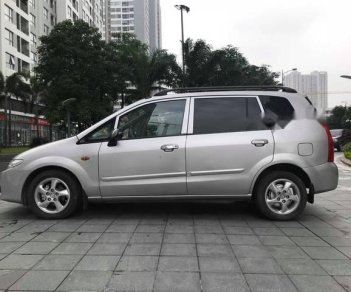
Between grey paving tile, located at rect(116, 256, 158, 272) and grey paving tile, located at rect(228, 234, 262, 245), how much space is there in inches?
44.3

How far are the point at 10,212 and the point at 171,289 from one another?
4198 millimetres

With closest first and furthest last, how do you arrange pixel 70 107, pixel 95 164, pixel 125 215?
pixel 95 164 < pixel 125 215 < pixel 70 107

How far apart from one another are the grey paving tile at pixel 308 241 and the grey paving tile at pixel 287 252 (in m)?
0.24

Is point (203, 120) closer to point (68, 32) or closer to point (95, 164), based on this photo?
point (95, 164)

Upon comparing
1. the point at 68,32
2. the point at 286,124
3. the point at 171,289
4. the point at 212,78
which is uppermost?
the point at 68,32

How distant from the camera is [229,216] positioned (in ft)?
22.3

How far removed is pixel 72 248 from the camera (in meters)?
5.05

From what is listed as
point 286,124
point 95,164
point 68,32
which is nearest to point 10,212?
point 95,164

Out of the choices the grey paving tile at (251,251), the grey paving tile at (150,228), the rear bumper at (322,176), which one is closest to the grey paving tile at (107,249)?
the grey paving tile at (150,228)

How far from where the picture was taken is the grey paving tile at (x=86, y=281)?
3.85m

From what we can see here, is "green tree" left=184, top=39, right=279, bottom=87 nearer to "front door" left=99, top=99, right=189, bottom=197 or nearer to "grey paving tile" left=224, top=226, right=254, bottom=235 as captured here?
"front door" left=99, top=99, right=189, bottom=197

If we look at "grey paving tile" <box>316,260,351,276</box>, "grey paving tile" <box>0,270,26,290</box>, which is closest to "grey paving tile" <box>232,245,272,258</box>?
"grey paving tile" <box>316,260,351,276</box>

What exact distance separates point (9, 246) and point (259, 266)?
2.82 metres

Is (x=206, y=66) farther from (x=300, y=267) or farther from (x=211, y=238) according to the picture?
(x=300, y=267)
